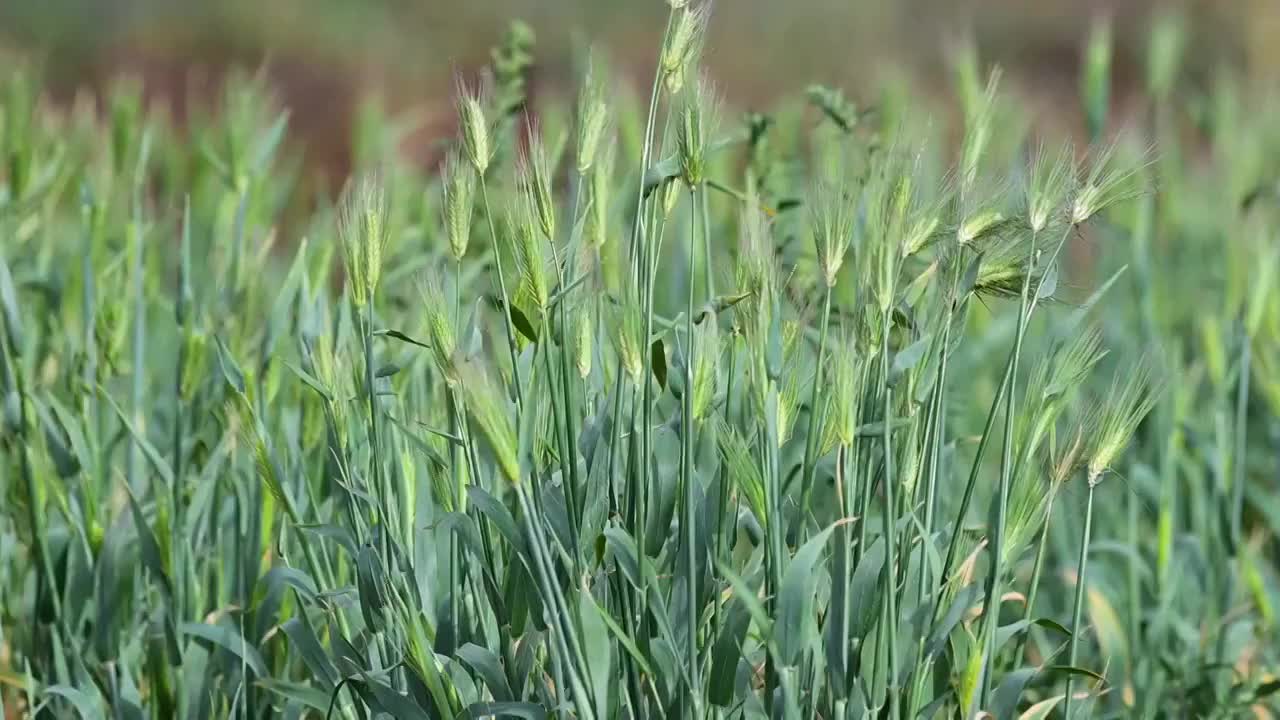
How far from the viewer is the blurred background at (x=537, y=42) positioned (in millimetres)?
4050

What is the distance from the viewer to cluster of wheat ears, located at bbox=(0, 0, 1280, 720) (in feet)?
2.67

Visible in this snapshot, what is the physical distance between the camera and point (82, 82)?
4199 millimetres

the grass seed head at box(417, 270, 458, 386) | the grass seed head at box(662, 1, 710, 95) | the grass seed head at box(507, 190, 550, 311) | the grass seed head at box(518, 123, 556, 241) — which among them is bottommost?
the grass seed head at box(417, 270, 458, 386)

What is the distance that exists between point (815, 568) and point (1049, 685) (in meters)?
0.63

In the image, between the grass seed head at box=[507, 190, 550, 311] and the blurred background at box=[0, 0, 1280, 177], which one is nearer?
the grass seed head at box=[507, 190, 550, 311]

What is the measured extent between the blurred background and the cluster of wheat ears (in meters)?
2.53

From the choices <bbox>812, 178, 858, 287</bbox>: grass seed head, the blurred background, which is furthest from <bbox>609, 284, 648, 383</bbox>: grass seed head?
the blurred background

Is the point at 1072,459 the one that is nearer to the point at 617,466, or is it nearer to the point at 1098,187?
the point at 1098,187

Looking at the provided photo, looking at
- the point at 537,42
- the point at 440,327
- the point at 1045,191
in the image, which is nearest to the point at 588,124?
the point at 440,327

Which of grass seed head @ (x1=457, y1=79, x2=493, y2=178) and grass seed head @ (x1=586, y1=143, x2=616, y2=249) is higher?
grass seed head @ (x1=457, y1=79, x2=493, y2=178)

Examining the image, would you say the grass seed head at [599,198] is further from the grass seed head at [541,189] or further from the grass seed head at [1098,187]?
the grass seed head at [1098,187]

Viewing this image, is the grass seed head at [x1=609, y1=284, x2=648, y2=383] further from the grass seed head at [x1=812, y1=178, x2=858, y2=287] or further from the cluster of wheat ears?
the grass seed head at [x1=812, y1=178, x2=858, y2=287]

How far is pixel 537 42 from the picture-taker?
160 inches

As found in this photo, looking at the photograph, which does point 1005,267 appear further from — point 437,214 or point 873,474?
point 437,214
